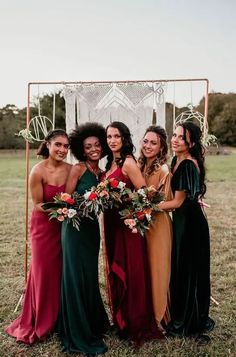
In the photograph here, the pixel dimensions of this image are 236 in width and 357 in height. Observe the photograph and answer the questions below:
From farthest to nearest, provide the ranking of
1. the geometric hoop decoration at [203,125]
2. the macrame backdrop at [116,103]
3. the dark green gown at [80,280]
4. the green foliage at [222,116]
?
the green foliage at [222,116]
the macrame backdrop at [116,103]
the geometric hoop decoration at [203,125]
the dark green gown at [80,280]

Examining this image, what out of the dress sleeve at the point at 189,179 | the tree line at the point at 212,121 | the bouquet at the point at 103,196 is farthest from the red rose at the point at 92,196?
the tree line at the point at 212,121

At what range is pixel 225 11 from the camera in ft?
38.4

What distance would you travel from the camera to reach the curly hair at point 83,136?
448 cm

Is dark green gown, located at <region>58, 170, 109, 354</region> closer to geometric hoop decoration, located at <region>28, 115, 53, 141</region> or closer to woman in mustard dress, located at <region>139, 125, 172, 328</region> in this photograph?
woman in mustard dress, located at <region>139, 125, 172, 328</region>

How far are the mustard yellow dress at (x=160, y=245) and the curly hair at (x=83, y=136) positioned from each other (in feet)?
1.85

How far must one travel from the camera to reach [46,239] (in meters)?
4.42

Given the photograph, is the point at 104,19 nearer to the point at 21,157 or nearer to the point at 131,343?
the point at 131,343

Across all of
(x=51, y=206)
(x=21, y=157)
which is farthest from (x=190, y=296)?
(x=21, y=157)

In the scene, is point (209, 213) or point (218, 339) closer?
point (218, 339)

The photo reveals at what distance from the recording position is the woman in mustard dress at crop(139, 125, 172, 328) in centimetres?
442

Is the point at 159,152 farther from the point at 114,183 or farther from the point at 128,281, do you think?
the point at 128,281

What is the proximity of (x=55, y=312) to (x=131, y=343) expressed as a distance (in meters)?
0.86

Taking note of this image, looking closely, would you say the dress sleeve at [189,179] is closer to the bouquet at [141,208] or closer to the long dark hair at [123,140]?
the bouquet at [141,208]

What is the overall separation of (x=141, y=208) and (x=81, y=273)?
95 cm
